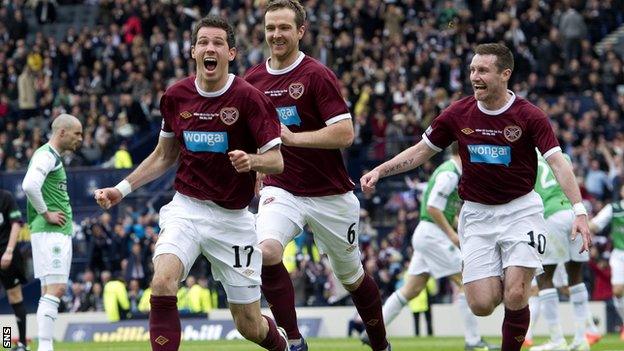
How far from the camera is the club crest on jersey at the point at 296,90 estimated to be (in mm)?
12180

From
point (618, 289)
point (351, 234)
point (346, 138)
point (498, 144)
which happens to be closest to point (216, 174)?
point (346, 138)

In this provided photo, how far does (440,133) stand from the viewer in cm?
1241

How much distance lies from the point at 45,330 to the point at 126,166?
15.6 meters

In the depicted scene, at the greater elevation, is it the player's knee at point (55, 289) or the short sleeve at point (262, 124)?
the short sleeve at point (262, 124)

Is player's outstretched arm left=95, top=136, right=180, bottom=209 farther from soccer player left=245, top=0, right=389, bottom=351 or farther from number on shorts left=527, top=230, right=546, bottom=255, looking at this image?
number on shorts left=527, top=230, right=546, bottom=255

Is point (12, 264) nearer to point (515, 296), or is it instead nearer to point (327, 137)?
point (327, 137)

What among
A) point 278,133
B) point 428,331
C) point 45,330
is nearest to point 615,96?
point 428,331

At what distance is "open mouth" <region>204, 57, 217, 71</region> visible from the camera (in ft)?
34.7

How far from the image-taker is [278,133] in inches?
416

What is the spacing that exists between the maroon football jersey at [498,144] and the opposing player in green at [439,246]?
15.6 feet

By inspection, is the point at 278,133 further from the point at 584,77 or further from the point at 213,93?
the point at 584,77

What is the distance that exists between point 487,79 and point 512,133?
0.51 m

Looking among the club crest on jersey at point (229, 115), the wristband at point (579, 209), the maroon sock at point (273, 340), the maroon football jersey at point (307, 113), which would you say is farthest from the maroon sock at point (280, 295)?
the wristband at point (579, 209)

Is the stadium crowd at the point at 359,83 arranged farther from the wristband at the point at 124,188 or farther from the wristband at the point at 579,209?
the wristband at the point at 124,188
